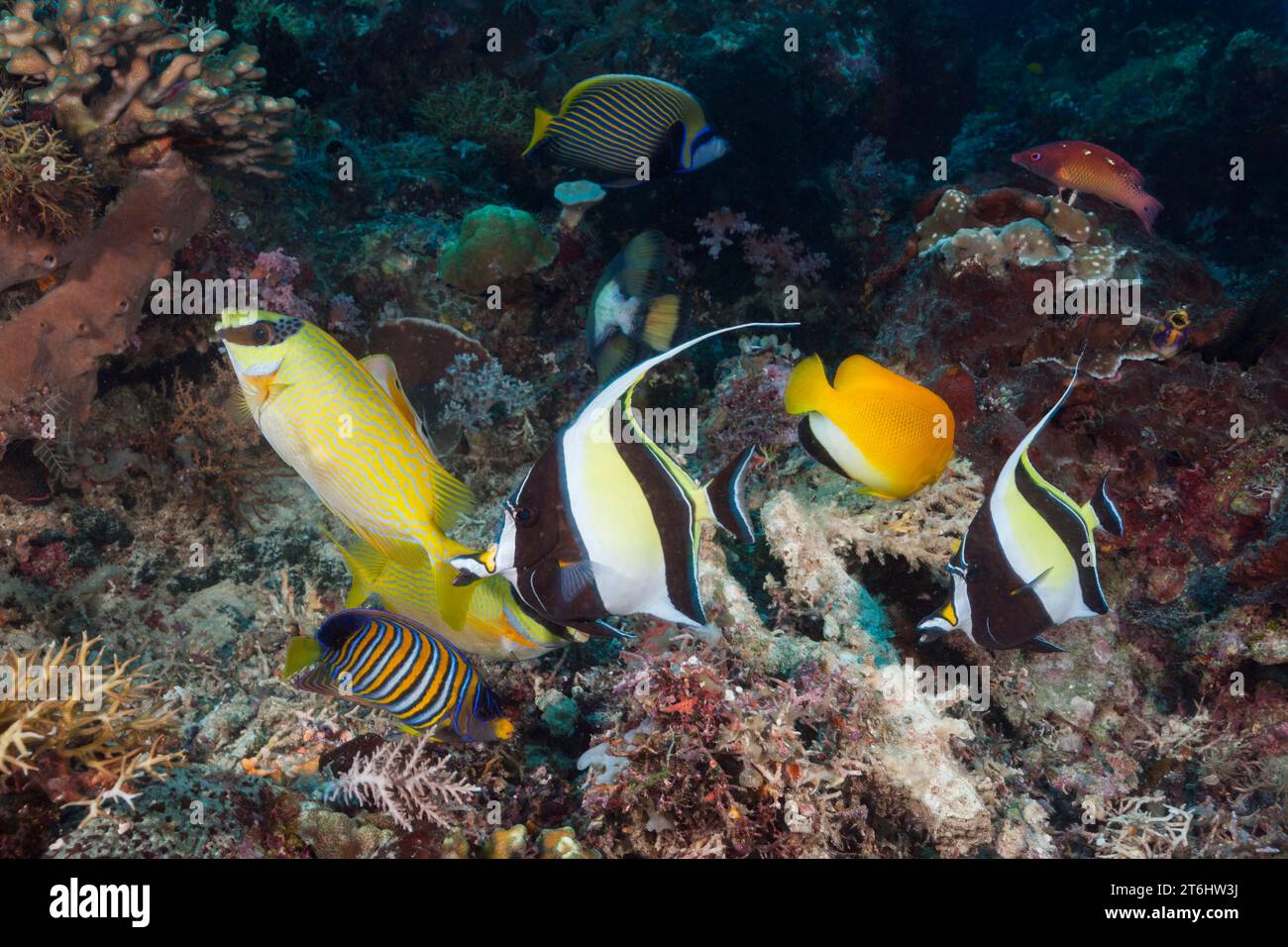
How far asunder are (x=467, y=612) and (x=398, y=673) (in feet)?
0.98

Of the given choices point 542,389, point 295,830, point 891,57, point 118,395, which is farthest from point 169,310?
point 891,57

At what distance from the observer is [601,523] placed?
1625 millimetres

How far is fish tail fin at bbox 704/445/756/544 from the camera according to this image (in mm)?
1695

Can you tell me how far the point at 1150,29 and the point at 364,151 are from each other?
16.2 metres

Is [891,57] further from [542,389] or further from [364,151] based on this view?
[542,389]

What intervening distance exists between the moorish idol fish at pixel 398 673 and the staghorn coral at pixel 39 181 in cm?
305

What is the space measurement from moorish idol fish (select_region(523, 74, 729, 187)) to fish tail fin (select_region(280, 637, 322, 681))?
379 centimetres

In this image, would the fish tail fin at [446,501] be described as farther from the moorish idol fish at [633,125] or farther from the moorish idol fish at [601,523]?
the moorish idol fish at [633,125]

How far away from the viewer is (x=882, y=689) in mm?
2994

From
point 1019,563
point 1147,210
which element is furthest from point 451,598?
point 1147,210

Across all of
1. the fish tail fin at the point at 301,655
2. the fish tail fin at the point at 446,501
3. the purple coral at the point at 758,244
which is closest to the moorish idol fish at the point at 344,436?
the fish tail fin at the point at 446,501

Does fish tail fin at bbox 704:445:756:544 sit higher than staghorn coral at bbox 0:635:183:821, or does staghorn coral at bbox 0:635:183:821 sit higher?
fish tail fin at bbox 704:445:756:544

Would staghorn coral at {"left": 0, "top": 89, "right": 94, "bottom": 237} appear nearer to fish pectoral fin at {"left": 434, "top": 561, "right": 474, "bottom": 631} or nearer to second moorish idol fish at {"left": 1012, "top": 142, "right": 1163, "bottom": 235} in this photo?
fish pectoral fin at {"left": 434, "top": 561, "right": 474, "bottom": 631}

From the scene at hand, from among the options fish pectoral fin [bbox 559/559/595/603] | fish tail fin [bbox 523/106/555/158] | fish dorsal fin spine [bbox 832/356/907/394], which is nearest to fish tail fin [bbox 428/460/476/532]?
fish pectoral fin [bbox 559/559/595/603]
